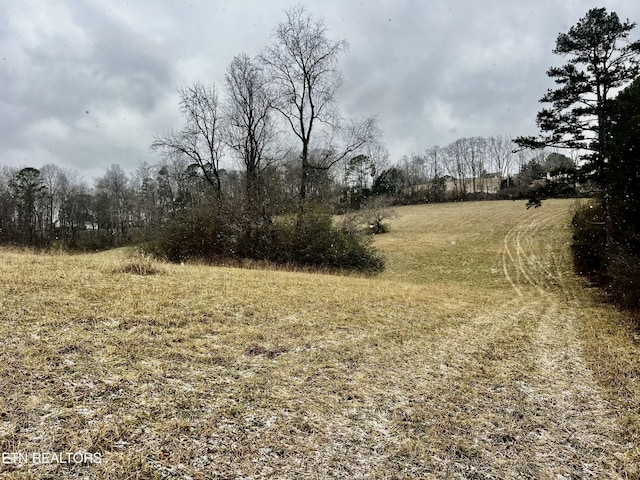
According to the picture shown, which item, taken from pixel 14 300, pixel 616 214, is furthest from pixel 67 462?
pixel 616 214

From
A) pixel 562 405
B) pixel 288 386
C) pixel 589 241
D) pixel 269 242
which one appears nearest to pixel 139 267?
pixel 288 386

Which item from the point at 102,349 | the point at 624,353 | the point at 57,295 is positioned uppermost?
the point at 57,295

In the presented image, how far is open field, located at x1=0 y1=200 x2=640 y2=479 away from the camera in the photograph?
9.75 ft

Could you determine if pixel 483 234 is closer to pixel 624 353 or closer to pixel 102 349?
pixel 624 353

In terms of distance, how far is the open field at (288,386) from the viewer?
2.97 meters

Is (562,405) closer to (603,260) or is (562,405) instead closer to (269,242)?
(603,260)

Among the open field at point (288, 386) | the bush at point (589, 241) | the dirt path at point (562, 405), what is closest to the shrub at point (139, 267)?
the open field at point (288, 386)

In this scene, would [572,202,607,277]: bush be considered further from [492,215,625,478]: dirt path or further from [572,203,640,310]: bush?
[492,215,625,478]: dirt path

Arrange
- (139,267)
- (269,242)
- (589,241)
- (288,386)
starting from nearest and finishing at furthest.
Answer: (288,386) < (139,267) < (589,241) < (269,242)

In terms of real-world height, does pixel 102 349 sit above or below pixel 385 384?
above

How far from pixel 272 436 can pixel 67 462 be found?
163cm

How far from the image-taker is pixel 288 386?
4.26 metres

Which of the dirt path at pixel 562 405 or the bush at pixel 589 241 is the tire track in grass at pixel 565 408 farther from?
the bush at pixel 589 241

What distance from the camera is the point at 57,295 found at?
6270 millimetres
